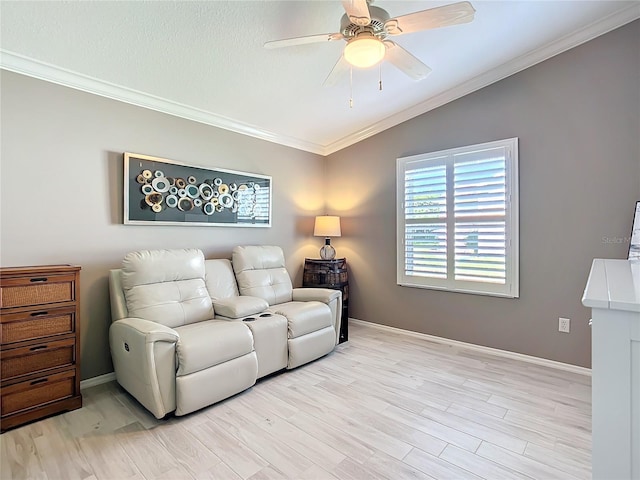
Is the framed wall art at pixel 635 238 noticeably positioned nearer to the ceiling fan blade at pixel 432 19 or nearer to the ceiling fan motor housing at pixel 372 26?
the ceiling fan blade at pixel 432 19

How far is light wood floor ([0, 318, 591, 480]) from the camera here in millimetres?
1725

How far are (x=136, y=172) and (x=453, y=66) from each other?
307 centimetres

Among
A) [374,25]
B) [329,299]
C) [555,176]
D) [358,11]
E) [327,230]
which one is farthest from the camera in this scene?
[327,230]

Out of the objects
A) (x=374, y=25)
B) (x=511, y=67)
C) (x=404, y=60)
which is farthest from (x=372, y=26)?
(x=511, y=67)

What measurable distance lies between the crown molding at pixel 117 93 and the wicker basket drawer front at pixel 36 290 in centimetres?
150

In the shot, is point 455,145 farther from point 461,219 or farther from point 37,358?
point 37,358

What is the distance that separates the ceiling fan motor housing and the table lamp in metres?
2.53

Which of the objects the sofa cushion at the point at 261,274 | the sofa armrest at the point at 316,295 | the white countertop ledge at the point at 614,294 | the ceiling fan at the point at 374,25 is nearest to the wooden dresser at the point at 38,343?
the sofa cushion at the point at 261,274

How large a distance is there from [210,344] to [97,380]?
1.26 m

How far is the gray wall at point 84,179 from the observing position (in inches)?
92.9

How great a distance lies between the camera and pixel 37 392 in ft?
7.08

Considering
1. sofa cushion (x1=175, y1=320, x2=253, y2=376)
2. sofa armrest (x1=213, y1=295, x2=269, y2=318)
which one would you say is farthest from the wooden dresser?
sofa armrest (x1=213, y1=295, x2=269, y2=318)

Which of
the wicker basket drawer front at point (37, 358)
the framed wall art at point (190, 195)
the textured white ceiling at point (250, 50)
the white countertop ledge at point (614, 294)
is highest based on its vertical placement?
the textured white ceiling at point (250, 50)

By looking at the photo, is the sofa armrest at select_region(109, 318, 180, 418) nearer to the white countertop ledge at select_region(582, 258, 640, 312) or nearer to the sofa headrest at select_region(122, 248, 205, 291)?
the sofa headrest at select_region(122, 248, 205, 291)
